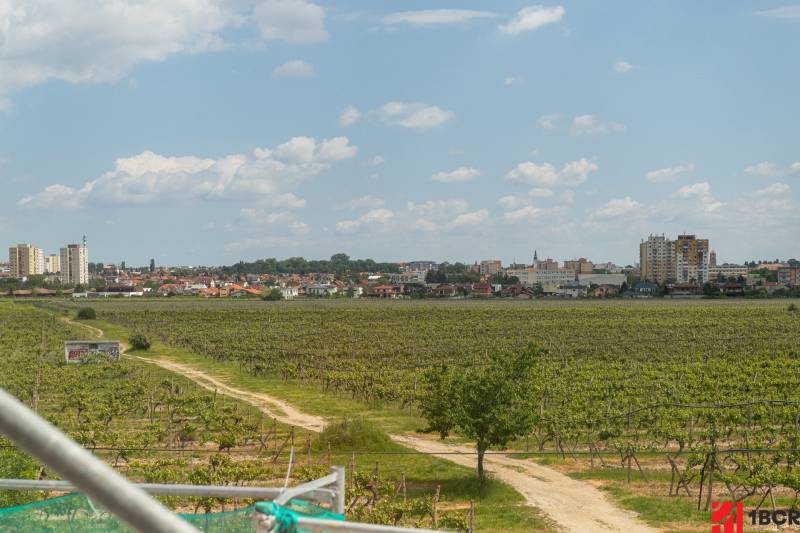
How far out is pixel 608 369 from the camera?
123 ft

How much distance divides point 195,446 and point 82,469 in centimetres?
2277

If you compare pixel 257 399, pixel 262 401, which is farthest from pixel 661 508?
pixel 257 399

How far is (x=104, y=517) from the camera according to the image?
552 centimetres

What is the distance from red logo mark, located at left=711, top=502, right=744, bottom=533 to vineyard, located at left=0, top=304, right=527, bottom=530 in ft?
12.7

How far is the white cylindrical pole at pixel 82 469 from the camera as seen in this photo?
5.28ft

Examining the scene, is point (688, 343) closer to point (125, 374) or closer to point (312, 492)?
point (125, 374)

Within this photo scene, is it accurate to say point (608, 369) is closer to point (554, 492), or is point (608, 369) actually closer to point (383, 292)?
point (554, 492)

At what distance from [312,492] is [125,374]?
3637 cm

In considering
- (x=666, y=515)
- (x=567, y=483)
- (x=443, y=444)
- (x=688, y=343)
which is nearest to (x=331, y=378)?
(x=443, y=444)

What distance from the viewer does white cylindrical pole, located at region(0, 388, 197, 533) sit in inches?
63.4

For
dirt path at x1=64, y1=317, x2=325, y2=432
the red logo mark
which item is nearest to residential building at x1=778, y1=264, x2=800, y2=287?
dirt path at x1=64, y1=317, x2=325, y2=432

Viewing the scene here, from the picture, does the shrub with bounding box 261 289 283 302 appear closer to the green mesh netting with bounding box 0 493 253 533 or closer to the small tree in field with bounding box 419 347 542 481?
the small tree in field with bounding box 419 347 542 481

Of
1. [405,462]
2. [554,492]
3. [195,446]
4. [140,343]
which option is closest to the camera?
[554,492]

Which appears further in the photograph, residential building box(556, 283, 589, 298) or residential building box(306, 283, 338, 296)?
residential building box(306, 283, 338, 296)
